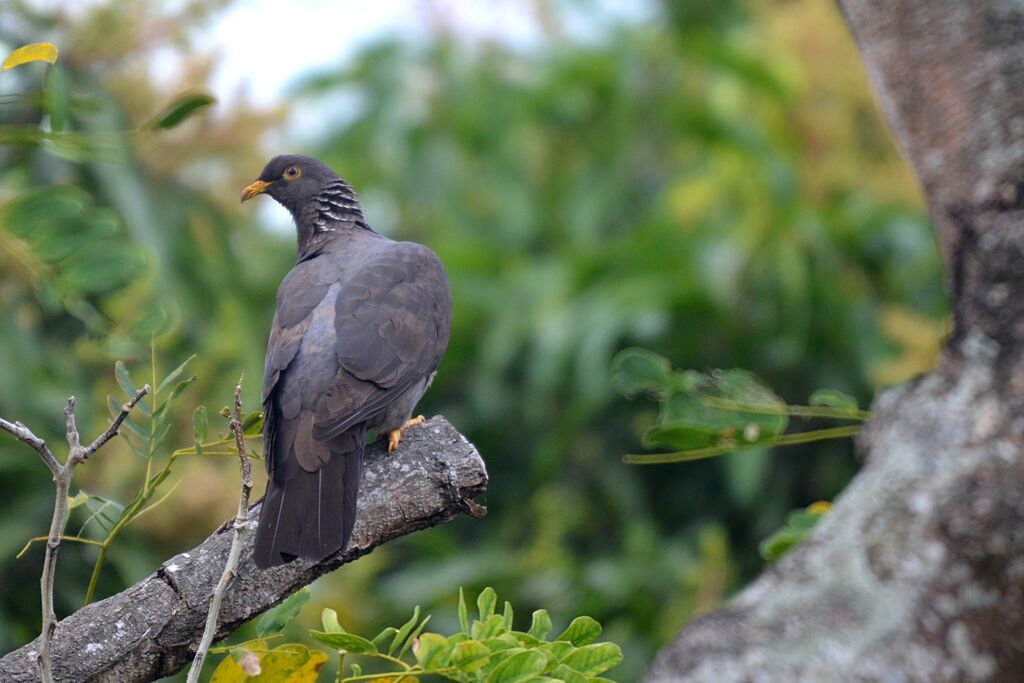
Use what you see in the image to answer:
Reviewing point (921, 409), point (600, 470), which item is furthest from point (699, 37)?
point (921, 409)

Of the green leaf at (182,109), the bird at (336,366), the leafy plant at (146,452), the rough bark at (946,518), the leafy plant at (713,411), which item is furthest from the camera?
the leafy plant at (713,411)

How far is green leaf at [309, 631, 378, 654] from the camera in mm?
2188

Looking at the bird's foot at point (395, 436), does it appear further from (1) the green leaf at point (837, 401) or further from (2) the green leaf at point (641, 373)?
(1) the green leaf at point (837, 401)

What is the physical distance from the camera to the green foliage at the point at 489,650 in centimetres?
220

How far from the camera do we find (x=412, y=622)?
2.29 metres

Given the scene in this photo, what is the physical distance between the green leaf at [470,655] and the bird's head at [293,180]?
270 centimetres

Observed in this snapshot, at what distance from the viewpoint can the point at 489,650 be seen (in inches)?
88.0

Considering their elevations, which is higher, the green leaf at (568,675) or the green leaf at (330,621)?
the green leaf at (330,621)

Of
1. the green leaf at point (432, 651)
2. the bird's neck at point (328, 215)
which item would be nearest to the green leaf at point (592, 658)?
the green leaf at point (432, 651)

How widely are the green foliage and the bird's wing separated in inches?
41.4

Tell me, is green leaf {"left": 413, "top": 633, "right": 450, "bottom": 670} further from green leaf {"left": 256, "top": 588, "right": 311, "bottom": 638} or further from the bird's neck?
the bird's neck

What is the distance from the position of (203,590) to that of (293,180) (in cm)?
238

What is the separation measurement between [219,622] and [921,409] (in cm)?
142

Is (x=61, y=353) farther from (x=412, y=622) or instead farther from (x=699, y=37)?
(x=699, y=37)
